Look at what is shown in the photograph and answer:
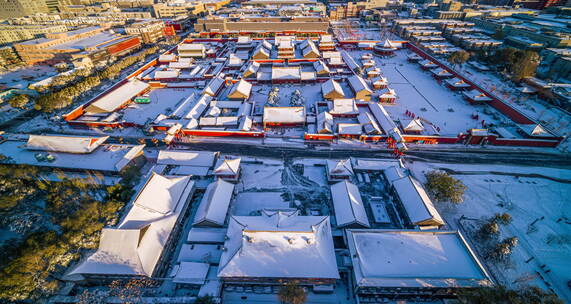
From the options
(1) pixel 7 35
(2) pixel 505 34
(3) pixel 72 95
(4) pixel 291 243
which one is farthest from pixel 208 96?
(2) pixel 505 34

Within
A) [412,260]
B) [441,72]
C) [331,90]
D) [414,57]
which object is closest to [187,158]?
[412,260]

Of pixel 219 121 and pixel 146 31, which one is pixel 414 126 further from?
pixel 146 31

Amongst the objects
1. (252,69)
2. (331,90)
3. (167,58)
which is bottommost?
(331,90)

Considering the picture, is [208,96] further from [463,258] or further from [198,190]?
[463,258]

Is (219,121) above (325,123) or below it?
above

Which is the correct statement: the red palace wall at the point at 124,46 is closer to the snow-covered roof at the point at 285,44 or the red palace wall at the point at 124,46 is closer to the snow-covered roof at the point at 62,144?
the snow-covered roof at the point at 62,144

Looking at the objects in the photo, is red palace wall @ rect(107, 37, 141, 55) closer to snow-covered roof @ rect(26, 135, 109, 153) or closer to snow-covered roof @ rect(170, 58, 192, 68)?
snow-covered roof @ rect(170, 58, 192, 68)
